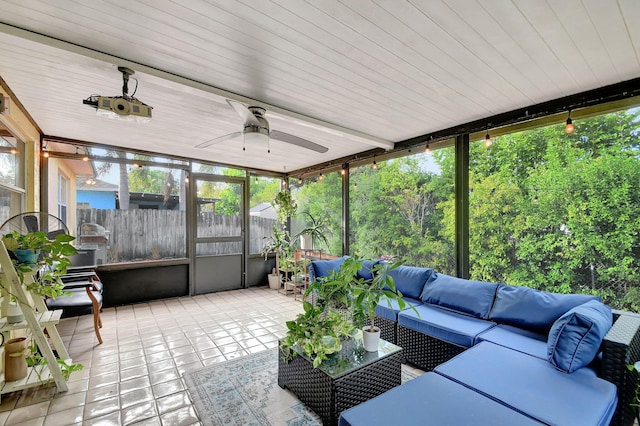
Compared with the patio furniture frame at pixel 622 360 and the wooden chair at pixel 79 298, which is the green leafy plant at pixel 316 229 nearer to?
the wooden chair at pixel 79 298

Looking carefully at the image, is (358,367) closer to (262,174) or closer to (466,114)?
(466,114)

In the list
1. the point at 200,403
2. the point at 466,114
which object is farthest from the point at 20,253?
the point at 466,114

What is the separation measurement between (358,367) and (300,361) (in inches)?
18.5

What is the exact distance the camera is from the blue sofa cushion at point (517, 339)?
209cm

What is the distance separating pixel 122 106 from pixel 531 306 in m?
3.65

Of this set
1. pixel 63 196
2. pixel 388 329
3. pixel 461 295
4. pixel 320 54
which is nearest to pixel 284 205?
pixel 388 329

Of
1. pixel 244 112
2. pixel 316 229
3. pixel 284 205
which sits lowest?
pixel 316 229

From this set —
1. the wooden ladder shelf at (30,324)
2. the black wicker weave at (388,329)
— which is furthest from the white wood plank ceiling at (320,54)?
the black wicker weave at (388,329)

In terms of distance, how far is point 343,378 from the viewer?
1820 mm

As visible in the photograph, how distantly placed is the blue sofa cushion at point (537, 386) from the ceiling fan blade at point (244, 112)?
8.06ft

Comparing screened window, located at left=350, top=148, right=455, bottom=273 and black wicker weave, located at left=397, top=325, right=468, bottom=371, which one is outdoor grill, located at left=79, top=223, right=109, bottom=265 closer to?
screened window, located at left=350, top=148, right=455, bottom=273

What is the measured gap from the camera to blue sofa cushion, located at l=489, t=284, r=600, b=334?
228 centimetres

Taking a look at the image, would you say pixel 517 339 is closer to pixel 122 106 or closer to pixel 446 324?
pixel 446 324

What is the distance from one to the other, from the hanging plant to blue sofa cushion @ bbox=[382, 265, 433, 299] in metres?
2.81
